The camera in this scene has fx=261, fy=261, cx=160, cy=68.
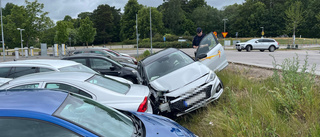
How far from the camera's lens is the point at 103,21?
3615 inches

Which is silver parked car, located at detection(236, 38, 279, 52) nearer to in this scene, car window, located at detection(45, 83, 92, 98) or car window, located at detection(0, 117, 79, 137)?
car window, located at detection(45, 83, 92, 98)

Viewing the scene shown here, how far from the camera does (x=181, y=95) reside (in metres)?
5.43

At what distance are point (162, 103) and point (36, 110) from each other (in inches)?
132

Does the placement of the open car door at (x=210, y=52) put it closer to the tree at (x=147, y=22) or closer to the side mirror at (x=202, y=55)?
the side mirror at (x=202, y=55)

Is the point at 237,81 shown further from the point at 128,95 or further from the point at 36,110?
the point at 36,110

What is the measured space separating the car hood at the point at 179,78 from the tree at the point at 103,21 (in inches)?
3423

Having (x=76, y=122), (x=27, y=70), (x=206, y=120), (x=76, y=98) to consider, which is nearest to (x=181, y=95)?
(x=206, y=120)

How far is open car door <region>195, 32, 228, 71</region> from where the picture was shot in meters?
8.25

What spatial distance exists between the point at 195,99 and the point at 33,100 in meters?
3.63

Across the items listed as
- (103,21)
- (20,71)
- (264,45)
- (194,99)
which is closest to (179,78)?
(194,99)

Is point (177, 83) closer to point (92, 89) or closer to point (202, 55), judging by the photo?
point (92, 89)

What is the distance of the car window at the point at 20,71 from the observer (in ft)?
22.0

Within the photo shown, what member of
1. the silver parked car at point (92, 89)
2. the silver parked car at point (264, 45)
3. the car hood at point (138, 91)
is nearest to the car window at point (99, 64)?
the car hood at point (138, 91)

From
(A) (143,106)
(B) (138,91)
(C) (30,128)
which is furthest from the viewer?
(B) (138,91)
